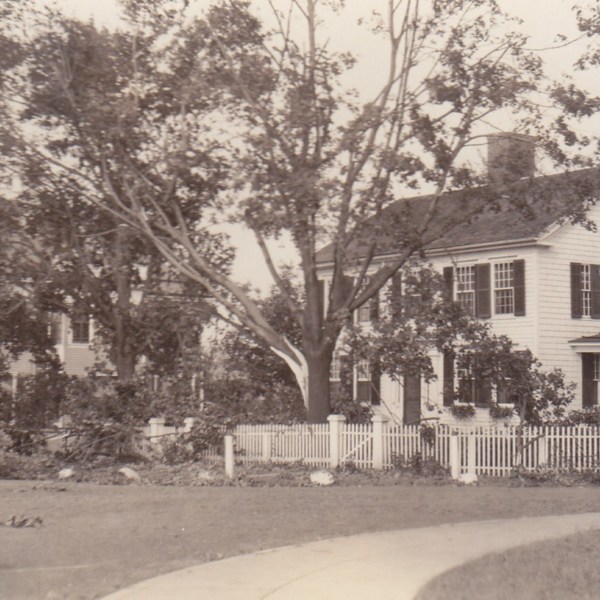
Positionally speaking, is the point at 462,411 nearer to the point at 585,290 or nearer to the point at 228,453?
the point at 585,290

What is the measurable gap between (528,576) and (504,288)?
913 inches

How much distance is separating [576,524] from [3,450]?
13.3 meters

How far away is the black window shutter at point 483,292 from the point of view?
3266 cm

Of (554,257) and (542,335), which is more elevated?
(554,257)

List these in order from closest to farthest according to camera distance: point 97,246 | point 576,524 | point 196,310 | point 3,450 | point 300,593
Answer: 1. point 300,593
2. point 576,524
3. point 3,450
4. point 196,310
5. point 97,246

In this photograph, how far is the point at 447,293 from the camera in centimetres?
2584

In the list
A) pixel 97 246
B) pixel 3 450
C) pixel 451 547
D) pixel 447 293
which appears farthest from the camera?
pixel 97 246

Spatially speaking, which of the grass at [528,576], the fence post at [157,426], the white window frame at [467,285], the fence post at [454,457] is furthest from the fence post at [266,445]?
the grass at [528,576]

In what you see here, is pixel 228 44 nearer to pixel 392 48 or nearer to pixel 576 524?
pixel 392 48

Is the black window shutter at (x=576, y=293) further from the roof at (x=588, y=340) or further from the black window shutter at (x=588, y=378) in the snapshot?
the black window shutter at (x=588, y=378)

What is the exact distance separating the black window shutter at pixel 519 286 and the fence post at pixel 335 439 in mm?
9719

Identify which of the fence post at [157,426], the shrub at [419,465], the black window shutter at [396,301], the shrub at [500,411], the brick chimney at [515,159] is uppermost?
the brick chimney at [515,159]

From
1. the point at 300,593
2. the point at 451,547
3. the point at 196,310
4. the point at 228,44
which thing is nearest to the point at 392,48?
the point at 228,44

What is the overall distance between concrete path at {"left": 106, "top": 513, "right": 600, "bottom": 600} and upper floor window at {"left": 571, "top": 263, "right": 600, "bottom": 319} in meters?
19.3
